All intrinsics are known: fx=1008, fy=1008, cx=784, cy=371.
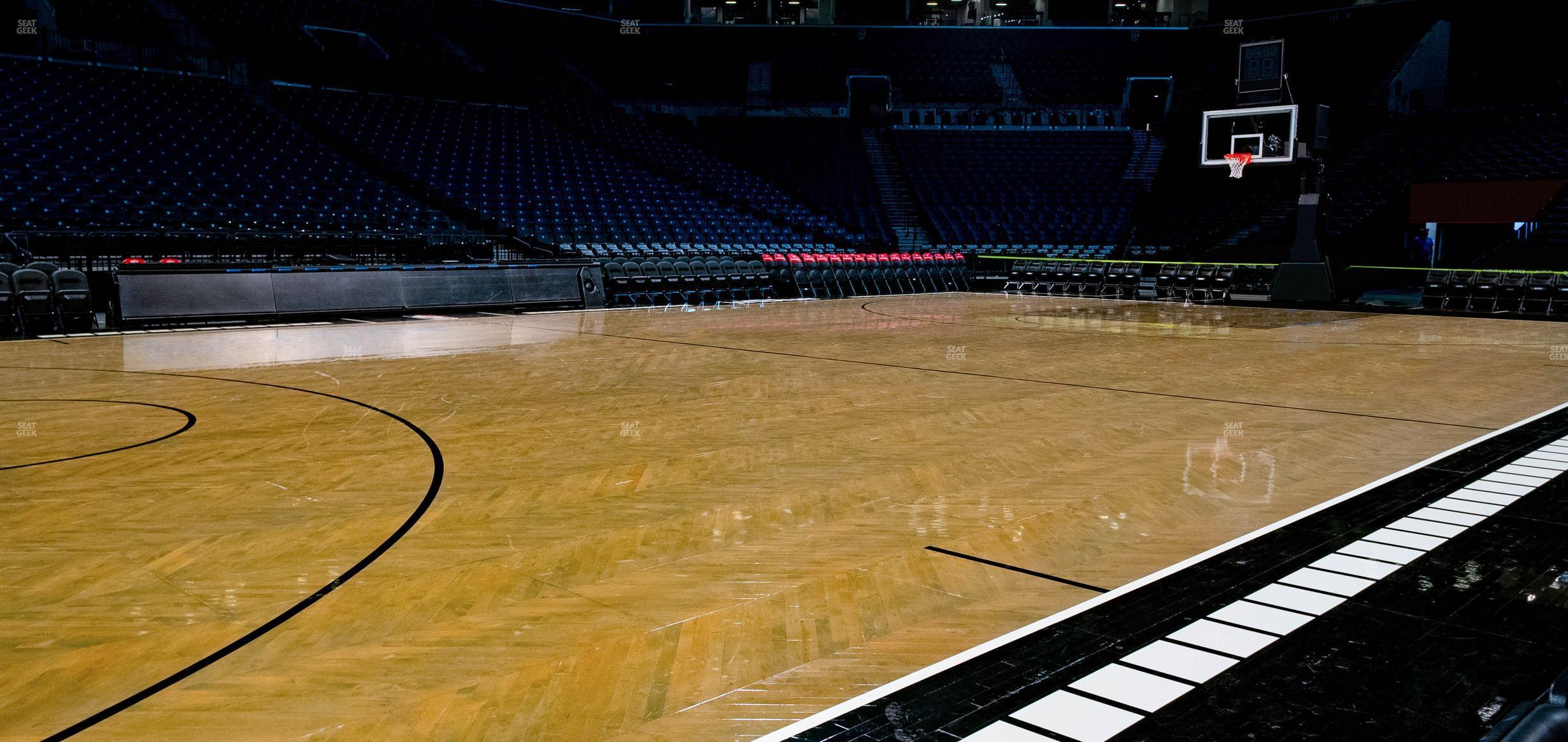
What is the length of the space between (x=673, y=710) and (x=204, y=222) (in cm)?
1574

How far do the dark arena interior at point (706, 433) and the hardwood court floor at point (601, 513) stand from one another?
0.02m

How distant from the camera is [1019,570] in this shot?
3262mm

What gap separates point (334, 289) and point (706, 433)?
9267mm

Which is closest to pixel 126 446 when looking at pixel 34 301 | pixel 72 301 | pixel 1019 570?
pixel 1019 570

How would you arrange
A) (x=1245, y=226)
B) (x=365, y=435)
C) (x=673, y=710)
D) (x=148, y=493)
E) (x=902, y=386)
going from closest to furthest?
(x=673, y=710), (x=148, y=493), (x=365, y=435), (x=902, y=386), (x=1245, y=226)

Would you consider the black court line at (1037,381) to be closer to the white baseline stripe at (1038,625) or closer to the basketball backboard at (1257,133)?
A: the white baseline stripe at (1038,625)

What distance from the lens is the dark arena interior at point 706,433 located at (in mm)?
2385

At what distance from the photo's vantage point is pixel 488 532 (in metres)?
3.61

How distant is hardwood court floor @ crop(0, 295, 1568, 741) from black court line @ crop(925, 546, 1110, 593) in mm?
37

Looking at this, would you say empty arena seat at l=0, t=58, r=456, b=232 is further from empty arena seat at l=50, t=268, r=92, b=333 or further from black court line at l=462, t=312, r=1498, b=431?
black court line at l=462, t=312, r=1498, b=431

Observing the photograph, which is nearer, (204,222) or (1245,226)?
(204,222)

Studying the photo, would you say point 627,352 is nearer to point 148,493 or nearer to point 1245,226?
point 148,493

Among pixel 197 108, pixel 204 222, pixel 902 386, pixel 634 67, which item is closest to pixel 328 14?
pixel 197 108

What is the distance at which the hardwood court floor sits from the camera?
239 centimetres
